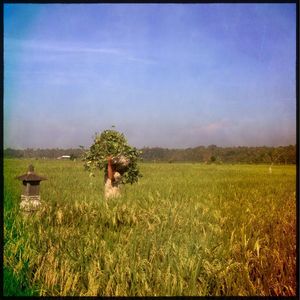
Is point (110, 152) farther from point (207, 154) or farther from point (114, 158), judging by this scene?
point (207, 154)

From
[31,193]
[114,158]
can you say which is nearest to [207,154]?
[114,158]

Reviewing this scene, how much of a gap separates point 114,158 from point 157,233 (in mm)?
863

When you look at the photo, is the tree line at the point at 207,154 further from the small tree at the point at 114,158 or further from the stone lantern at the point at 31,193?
the stone lantern at the point at 31,193

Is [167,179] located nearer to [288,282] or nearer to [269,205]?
[269,205]

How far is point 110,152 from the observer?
201 inches

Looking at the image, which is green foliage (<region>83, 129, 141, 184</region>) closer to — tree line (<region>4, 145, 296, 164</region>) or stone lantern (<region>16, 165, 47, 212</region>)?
tree line (<region>4, 145, 296, 164</region>)

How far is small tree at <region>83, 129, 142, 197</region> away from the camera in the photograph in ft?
16.5

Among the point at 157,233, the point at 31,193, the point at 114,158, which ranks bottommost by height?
the point at 157,233

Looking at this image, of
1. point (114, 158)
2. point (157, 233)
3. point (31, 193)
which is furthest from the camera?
point (114, 158)

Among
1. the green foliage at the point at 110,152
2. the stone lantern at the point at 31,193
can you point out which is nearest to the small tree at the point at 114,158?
the green foliage at the point at 110,152

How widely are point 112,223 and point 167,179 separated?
70 cm

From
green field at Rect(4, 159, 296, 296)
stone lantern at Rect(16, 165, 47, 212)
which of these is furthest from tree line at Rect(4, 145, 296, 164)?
stone lantern at Rect(16, 165, 47, 212)

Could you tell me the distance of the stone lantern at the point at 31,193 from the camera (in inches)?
195

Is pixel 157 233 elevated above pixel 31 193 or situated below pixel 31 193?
below
